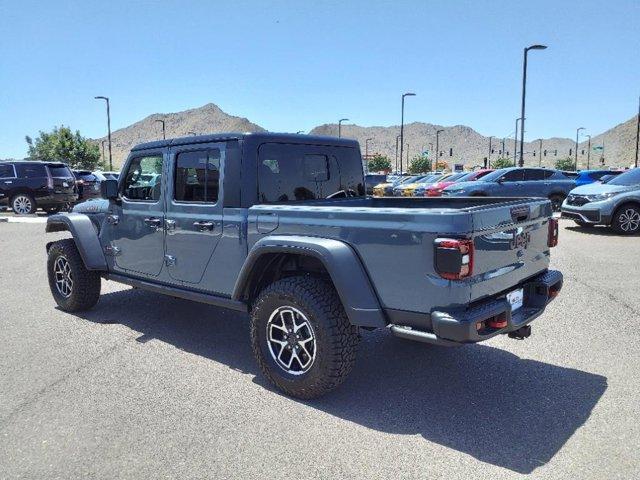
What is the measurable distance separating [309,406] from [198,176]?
7.06ft

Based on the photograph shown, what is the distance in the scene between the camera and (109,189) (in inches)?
207

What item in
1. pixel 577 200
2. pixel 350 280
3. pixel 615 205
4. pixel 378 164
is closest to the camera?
pixel 350 280

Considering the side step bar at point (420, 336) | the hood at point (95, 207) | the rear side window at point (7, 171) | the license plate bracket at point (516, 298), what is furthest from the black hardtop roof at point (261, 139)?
the rear side window at point (7, 171)

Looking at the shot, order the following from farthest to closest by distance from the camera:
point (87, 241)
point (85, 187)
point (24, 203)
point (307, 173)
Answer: point (85, 187) → point (24, 203) → point (87, 241) → point (307, 173)

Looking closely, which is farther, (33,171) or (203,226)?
(33,171)

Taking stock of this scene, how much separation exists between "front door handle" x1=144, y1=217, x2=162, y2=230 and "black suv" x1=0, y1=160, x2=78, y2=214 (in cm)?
1527

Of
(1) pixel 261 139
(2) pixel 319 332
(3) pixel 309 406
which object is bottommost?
(3) pixel 309 406

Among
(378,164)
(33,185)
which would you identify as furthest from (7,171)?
(378,164)

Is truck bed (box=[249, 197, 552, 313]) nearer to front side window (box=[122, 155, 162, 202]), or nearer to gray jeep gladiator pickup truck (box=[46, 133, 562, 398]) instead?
gray jeep gladiator pickup truck (box=[46, 133, 562, 398])

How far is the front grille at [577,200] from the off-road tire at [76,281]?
11475 millimetres

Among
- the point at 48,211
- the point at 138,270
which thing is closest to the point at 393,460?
the point at 138,270

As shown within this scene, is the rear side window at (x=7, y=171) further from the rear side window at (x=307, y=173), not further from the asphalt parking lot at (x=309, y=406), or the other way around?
the rear side window at (x=307, y=173)

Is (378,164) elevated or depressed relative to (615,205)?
elevated

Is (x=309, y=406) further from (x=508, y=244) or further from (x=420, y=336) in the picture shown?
(x=508, y=244)
